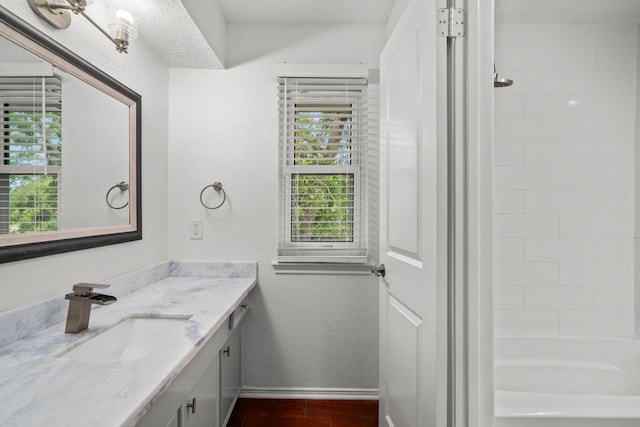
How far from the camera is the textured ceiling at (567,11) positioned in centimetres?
162

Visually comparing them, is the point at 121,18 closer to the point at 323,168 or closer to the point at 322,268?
the point at 323,168

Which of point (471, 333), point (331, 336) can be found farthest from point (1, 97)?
point (331, 336)

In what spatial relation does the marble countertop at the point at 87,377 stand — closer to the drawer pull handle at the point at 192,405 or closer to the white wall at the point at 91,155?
the drawer pull handle at the point at 192,405

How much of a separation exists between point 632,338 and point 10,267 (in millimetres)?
2637

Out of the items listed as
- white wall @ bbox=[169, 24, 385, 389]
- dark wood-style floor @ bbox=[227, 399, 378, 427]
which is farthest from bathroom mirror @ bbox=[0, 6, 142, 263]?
dark wood-style floor @ bbox=[227, 399, 378, 427]

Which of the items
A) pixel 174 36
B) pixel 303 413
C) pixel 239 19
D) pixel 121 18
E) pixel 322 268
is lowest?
pixel 303 413

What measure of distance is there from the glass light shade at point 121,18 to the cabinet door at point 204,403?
139cm

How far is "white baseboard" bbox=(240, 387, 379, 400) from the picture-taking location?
212 centimetres

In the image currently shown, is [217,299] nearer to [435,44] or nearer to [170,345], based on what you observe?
[170,345]

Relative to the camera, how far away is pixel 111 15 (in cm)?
133

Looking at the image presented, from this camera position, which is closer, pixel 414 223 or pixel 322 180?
pixel 414 223

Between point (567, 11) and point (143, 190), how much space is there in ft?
7.74

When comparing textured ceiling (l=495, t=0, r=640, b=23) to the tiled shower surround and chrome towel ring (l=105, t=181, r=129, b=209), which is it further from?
chrome towel ring (l=105, t=181, r=129, b=209)

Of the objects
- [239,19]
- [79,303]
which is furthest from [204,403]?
[239,19]
